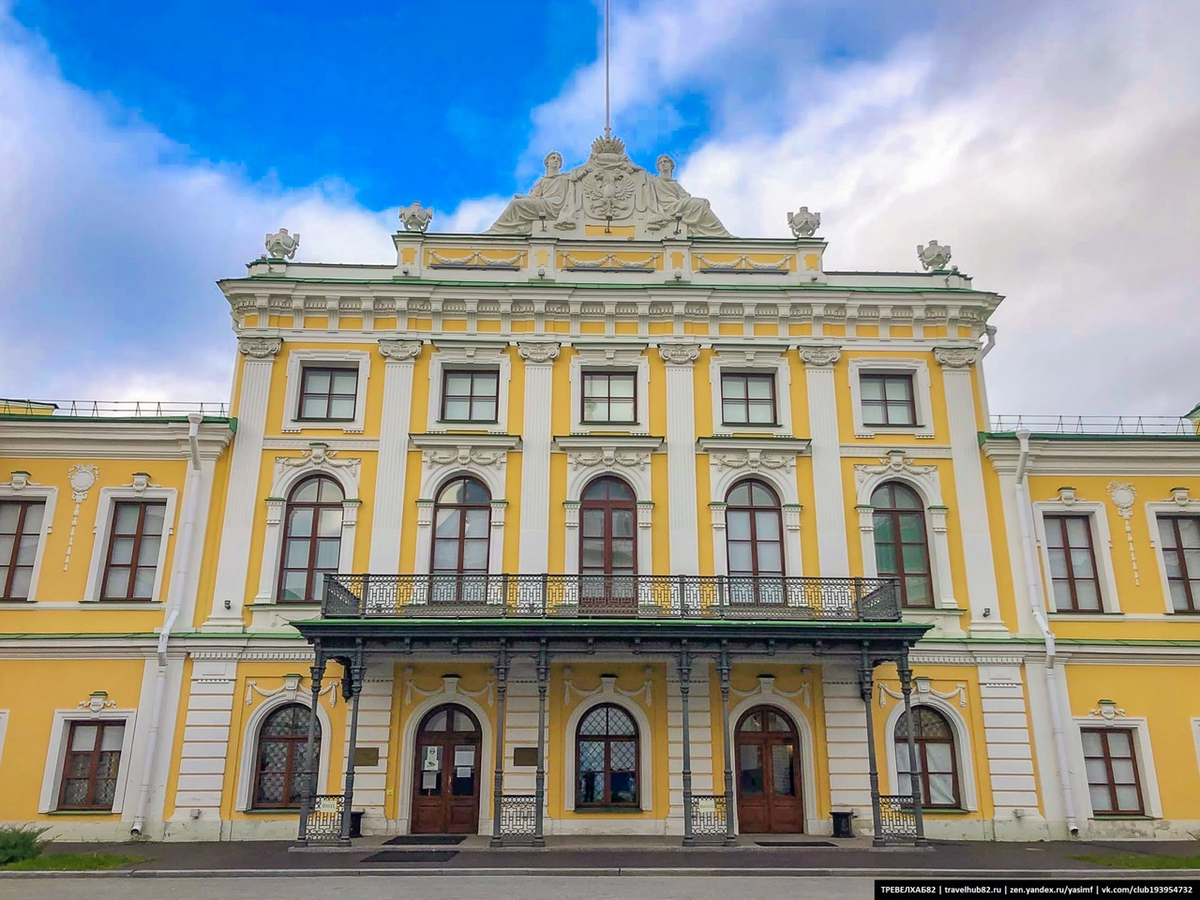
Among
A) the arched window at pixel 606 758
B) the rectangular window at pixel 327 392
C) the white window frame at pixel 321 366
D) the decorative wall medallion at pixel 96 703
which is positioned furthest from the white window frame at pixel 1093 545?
the decorative wall medallion at pixel 96 703

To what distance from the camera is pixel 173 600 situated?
63.4 ft

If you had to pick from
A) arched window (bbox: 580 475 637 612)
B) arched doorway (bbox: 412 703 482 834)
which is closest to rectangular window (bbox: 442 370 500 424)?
arched window (bbox: 580 475 637 612)

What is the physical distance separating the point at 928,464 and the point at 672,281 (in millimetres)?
7339

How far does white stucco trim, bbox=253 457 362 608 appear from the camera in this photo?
1973 cm

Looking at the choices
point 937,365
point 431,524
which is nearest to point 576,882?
point 431,524

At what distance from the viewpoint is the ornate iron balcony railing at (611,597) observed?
18031 mm

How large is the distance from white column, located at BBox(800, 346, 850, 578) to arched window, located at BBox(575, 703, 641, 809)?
541 centimetres

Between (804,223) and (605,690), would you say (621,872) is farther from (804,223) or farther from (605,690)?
(804,223)

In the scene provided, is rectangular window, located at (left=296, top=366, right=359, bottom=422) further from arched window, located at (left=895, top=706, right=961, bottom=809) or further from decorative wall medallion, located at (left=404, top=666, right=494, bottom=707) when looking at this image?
arched window, located at (left=895, top=706, right=961, bottom=809)

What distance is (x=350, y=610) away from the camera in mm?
17750

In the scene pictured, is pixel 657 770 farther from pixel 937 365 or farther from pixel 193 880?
pixel 937 365

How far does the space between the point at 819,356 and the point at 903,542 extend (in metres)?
4.70

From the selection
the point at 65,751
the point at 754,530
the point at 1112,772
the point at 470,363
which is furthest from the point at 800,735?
the point at 65,751

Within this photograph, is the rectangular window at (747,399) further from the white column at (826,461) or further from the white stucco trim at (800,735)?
the white stucco trim at (800,735)
